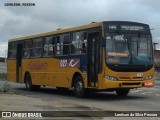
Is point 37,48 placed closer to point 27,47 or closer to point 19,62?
point 27,47

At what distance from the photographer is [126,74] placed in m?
19.5

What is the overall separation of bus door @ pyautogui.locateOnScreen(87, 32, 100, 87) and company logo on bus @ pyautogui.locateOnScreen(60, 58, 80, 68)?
99 cm

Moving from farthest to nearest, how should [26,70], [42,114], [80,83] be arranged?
[26,70] < [80,83] < [42,114]

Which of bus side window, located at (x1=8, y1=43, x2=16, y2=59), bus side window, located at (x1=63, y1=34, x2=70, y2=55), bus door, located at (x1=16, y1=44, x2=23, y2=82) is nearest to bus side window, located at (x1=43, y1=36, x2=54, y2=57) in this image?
bus side window, located at (x1=63, y1=34, x2=70, y2=55)

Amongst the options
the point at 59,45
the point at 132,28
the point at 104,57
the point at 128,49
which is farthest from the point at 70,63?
the point at 132,28

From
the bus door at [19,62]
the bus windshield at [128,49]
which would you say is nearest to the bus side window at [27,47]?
the bus door at [19,62]

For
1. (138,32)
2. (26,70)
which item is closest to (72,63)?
(138,32)

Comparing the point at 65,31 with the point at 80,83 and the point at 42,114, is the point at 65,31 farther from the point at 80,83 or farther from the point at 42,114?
the point at 42,114

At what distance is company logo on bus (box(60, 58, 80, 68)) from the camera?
21109mm

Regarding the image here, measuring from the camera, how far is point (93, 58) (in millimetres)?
20031

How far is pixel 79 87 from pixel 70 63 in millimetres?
1378

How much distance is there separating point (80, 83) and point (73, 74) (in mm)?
837

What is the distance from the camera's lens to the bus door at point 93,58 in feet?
64.7

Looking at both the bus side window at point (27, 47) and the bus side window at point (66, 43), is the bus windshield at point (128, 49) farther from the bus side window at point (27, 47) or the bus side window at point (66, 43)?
the bus side window at point (27, 47)
